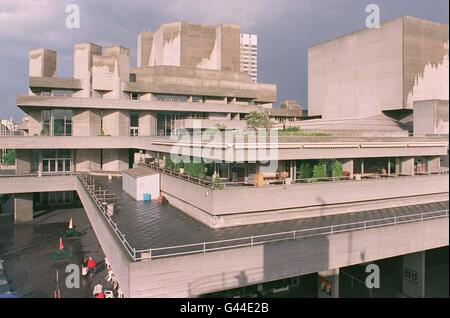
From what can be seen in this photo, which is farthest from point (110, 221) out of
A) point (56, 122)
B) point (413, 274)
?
point (56, 122)

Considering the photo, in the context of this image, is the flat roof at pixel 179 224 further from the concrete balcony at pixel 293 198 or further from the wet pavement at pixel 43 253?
the wet pavement at pixel 43 253

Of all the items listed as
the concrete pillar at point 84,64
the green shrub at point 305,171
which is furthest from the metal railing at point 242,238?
the concrete pillar at point 84,64

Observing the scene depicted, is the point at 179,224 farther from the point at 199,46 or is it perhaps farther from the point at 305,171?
the point at 199,46

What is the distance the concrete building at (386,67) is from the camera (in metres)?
44.0

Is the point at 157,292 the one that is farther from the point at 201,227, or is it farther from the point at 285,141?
the point at 285,141

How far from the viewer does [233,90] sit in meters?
56.5

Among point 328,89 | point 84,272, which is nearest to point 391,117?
point 328,89

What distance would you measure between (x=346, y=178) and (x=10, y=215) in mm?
41632

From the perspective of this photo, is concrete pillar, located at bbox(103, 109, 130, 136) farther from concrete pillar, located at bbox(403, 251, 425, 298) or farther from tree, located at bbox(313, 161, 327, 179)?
concrete pillar, located at bbox(403, 251, 425, 298)

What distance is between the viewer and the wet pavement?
2202cm

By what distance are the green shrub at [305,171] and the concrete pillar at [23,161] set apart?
3513 cm

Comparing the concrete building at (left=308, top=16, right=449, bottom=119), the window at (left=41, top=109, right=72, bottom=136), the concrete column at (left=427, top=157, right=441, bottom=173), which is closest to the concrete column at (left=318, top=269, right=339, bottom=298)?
the concrete column at (left=427, top=157, right=441, bottom=173)
